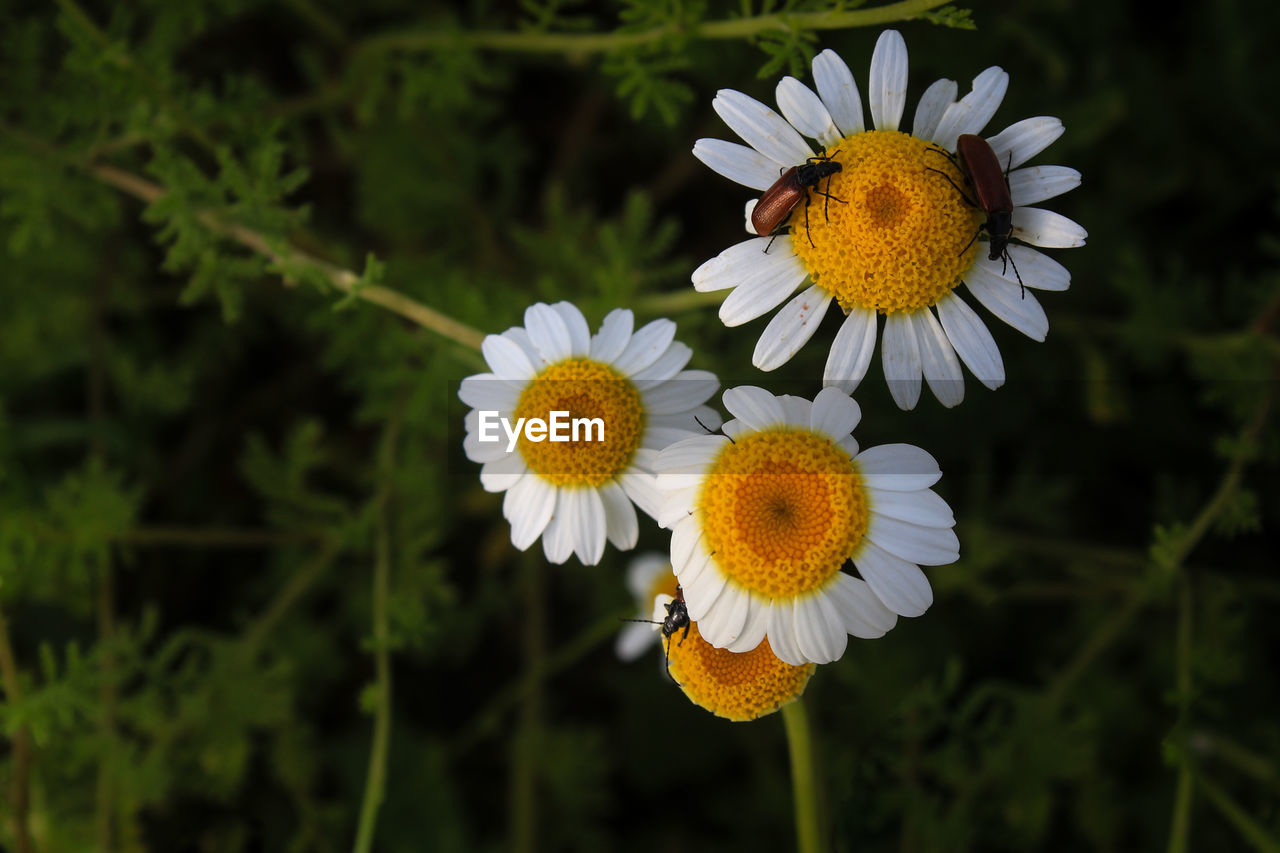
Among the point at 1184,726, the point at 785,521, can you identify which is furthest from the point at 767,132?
the point at 1184,726

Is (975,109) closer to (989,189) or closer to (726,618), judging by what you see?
(989,189)

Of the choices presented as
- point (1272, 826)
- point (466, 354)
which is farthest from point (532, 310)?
point (1272, 826)

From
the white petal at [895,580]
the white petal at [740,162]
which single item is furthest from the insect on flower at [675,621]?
the white petal at [740,162]

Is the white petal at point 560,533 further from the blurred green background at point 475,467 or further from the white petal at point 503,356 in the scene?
the blurred green background at point 475,467

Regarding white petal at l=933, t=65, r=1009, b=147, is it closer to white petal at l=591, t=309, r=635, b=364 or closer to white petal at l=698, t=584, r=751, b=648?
white petal at l=591, t=309, r=635, b=364

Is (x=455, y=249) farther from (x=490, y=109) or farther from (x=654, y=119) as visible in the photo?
(x=654, y=119)

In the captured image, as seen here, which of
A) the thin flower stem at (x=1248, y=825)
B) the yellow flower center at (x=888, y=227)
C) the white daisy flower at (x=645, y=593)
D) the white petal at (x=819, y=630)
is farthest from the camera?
the white daisy flower at (x=645, y=593)
